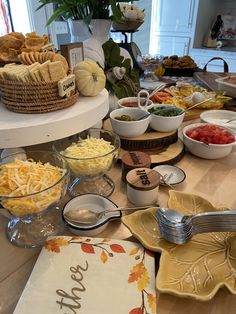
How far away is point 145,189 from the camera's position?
54 centimetres

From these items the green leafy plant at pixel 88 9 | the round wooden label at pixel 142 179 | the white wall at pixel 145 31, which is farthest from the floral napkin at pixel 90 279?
the white wall at pixel 145 31

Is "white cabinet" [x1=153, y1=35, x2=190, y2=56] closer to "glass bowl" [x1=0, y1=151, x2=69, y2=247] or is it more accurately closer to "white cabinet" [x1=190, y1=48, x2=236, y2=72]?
"white cabinet" [x1=190, y1=48, x2=236, y2=72]

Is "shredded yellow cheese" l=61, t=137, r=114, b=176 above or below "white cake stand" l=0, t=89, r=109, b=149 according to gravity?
below

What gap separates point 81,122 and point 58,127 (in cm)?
6

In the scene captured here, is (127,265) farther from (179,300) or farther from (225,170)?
(225,170)

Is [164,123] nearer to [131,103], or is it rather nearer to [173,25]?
[131,103]

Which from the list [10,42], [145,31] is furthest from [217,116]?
[145,31]

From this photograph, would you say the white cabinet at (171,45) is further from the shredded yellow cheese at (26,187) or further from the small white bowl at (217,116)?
the shredded yellow cheese at (26,187)

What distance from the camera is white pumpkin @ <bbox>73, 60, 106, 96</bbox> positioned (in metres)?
0.63

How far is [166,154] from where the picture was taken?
749 mm

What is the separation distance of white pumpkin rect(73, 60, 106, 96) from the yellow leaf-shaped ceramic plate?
350 mm

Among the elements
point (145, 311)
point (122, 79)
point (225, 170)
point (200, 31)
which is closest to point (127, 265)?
point (145, 311)

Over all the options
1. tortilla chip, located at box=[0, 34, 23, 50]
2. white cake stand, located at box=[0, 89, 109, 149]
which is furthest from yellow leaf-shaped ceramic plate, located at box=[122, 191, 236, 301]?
tortilla chip, located at box=[0, 34, 23, 50]

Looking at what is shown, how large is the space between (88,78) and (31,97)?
0.53 feet
